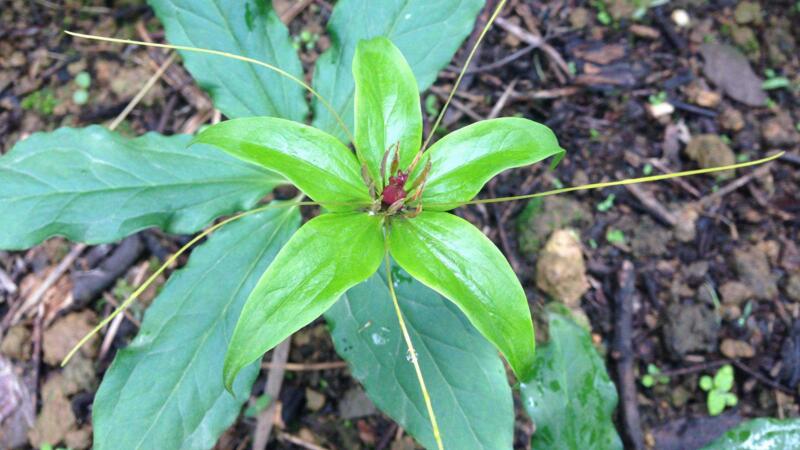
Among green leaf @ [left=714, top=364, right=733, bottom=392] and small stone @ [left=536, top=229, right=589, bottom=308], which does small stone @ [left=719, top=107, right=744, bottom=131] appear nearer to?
small stone @ [left=536, top=229, right=589, bottom=308]

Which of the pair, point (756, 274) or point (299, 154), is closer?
point (299, 154)

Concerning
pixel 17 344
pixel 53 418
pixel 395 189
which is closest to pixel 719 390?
pixel 395 189

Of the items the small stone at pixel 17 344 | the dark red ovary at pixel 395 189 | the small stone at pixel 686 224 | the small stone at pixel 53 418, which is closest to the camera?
the dark red ovary at pixel 395 189

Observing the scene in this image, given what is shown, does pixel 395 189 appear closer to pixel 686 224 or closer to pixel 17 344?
pixel 686 224

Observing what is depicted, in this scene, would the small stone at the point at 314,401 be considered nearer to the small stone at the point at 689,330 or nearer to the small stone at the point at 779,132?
the small stone at the point at 689,330

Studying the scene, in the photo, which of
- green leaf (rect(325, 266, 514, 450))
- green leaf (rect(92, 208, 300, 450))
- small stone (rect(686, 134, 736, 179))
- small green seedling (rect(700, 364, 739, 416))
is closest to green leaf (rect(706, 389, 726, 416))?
small green seedling (rect(700, 364, 739, 416))

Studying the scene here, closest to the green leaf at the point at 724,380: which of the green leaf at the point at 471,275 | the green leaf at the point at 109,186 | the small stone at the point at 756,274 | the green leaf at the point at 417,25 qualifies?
the small stone at the point at 756,274
